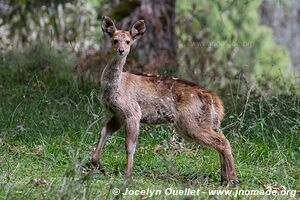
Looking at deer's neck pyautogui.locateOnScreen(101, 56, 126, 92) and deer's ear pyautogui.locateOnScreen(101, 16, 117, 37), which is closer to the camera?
deer's neck pyautogui.locateOnScreen(101, 56, 126, 92)

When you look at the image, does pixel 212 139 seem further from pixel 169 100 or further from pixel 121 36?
pixel 121 36

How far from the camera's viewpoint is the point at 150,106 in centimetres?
891

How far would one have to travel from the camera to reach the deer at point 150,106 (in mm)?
8617

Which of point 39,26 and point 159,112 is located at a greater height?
point 159,112

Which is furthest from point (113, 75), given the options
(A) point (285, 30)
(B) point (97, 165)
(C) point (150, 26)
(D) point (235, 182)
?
(A) point (285, 30)

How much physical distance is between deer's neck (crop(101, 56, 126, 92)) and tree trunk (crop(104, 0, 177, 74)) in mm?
4730

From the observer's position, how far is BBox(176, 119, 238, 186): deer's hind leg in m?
8.60

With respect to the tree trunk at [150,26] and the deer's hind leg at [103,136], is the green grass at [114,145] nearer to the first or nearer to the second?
the deer's hind leg at [103,136]

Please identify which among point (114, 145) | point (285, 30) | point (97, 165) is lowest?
point (285, 30)

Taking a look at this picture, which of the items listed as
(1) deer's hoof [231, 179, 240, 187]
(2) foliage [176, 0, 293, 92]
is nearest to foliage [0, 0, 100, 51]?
(2) foliage [176, 0, 293, 92]

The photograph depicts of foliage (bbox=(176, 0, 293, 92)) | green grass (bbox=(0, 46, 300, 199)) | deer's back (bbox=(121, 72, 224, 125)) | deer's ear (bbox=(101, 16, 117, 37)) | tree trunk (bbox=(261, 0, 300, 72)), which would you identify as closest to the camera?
green grass (bbox=(0, 46, 300, 199))

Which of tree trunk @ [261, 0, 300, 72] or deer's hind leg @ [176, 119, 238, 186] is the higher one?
deer's hind leg @ [176, 119, 238, 186]

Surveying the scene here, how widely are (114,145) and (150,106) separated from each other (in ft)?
3.42

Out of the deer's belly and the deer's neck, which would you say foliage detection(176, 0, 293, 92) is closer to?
the deer's belly
